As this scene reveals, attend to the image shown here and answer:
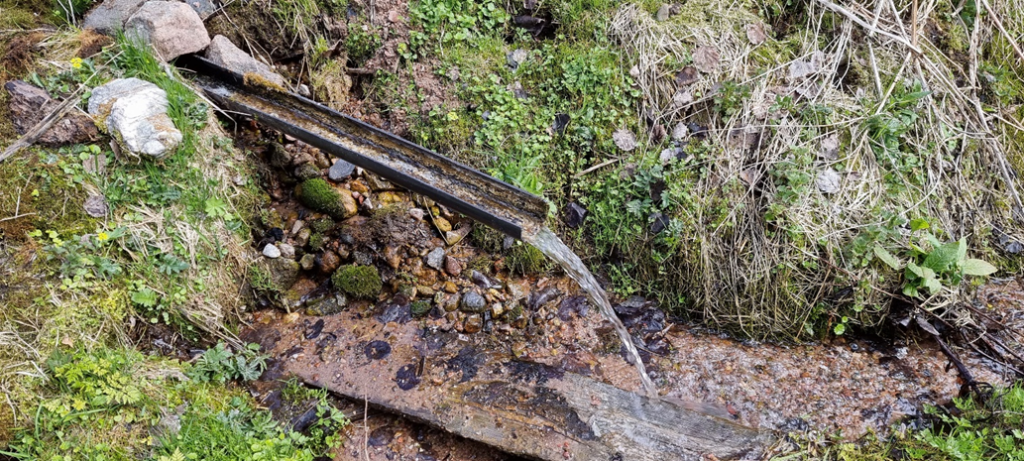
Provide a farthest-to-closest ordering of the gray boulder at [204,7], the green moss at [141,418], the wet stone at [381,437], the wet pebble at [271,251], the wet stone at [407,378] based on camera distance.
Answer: the gray boulder at [204,7] → the wet pebble at [271,251] → the wet stone at [407,378] → the wet stone at [381,437] → the green moss at [141,418]

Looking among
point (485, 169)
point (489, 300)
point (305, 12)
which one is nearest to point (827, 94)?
point (485, 169)

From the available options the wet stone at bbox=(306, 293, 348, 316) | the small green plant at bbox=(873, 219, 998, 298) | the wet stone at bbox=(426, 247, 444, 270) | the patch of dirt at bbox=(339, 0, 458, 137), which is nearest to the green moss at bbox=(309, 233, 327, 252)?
the wet stone at bbox=(306, 293, 348, 316)

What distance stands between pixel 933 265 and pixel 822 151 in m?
0.87

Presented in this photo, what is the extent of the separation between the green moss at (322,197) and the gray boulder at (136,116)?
2.56 feet

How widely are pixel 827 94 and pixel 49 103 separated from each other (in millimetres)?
4404

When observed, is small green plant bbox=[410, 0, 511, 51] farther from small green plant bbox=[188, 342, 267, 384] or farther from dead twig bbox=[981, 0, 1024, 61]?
dead twig bbox=[981, 0, 1024, 61]

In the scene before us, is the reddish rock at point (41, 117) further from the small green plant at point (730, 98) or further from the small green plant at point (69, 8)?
the small green plant at point (730, 98)

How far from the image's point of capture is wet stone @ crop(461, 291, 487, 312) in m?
3.44

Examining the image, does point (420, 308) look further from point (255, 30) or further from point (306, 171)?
point (255, 30)

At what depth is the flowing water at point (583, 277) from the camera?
314cm

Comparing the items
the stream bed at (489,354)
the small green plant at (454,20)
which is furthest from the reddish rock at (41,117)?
the small green plant at (454,20)

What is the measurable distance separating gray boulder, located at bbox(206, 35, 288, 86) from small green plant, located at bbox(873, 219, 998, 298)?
3807 mm

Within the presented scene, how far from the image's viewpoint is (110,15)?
10.5ft

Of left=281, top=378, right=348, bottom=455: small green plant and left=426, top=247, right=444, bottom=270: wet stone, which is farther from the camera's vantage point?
left=426, top=247, right=444, bottom=270: wet stone
